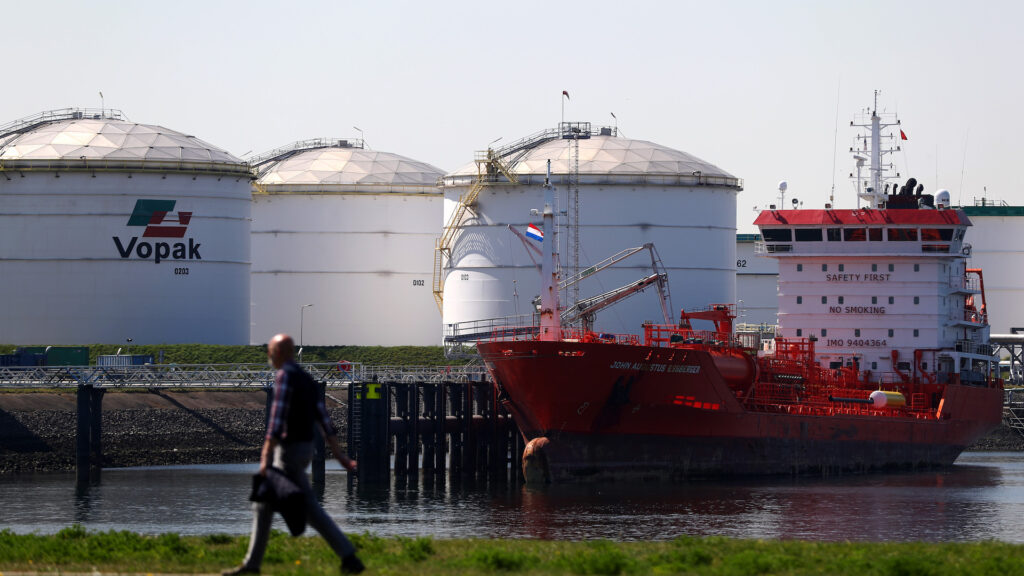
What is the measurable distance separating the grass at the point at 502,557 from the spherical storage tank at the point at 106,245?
56.4m

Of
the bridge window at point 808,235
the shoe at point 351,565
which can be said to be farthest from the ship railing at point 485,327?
the shoe at point 351,565

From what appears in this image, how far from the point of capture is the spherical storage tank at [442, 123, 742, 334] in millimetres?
76375

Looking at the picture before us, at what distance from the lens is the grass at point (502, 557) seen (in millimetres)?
18078

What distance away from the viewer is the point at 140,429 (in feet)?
199

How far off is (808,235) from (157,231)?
34.1 metres

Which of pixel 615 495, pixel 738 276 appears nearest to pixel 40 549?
pixel 615 495

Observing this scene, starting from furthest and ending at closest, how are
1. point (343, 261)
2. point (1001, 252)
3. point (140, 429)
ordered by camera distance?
point (1001, 252) < point (343, 261) < point (140, 429)

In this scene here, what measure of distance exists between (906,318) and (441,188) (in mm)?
28882

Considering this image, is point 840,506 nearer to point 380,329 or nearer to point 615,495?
point 615,495

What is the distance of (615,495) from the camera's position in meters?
45.5

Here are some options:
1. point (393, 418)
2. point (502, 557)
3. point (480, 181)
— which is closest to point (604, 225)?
point (480, 181)

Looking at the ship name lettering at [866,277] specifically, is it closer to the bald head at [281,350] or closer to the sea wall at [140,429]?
the sea wall at [140,429]

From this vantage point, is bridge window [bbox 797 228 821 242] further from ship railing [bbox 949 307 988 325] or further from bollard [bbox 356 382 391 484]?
bollard [bbox 356 382 391 484]

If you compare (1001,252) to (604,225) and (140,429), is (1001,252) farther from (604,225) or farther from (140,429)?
(140,429)
